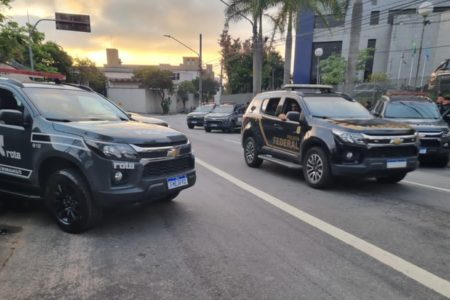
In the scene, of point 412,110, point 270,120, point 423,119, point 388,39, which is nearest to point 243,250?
point 270,120

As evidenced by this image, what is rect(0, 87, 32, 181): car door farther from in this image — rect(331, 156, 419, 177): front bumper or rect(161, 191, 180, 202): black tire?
rect(331, 156, 419, 177): front bumper

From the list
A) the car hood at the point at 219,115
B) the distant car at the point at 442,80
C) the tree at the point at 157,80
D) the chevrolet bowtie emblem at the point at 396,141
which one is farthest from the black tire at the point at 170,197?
the tree at the point at 157,80

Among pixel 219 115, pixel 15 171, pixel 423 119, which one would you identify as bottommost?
pixel 219 115

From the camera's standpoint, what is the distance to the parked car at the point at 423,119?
9500mm

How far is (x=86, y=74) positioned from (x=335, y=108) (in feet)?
146

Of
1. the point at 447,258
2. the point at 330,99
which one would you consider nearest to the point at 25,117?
the point at 447,258

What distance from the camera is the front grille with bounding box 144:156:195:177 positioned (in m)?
4.55

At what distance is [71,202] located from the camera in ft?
14.9

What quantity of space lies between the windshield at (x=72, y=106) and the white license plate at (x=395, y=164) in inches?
187

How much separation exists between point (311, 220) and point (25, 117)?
14.0 feet

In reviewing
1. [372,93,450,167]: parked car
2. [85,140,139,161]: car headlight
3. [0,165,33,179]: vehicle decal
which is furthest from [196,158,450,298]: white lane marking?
[372,93,450,167]: parked car

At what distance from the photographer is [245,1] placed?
69.2 ft

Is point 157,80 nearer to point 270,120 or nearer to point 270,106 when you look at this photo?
point 270,106

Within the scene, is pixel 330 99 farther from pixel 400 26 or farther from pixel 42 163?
pixel 400 26
